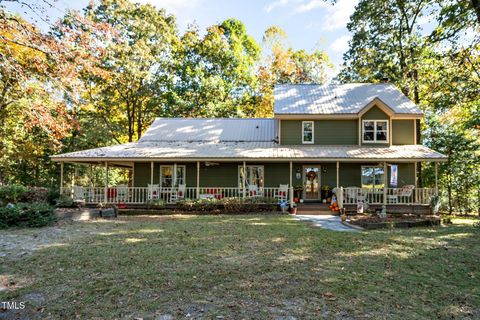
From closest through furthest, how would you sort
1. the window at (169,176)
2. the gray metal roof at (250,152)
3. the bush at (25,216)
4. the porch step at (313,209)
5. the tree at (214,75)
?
the bush at (25,216) → the porch step at (313,209) → the gray metal roof at (250,152) → the window at (169,176) → the tree at (214,75)

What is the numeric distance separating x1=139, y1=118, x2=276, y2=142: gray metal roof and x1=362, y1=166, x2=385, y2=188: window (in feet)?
19.2

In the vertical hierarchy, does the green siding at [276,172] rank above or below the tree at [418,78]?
below

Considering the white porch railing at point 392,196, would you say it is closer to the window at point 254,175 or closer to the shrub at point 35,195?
the window at point 254,175

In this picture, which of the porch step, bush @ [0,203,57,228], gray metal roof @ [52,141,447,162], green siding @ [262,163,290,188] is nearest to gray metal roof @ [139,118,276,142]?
gray metal roof @ [52,141,447,162]

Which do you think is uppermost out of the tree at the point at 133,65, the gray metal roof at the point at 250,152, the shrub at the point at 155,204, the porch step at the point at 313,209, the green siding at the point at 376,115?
the tree at the point at 133,65

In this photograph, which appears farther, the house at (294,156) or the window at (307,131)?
the window at (307,131)

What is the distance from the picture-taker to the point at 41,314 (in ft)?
12.6

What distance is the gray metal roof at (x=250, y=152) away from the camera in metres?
15.8

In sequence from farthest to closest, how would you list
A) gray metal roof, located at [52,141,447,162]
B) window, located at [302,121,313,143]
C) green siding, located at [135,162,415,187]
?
window, located at [302,121,313,143] → green siding, located at [135,162,415,187] → gray metal roof, located at [52,141,447,162]

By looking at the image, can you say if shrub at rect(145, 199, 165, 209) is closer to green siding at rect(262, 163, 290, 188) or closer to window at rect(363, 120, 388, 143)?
green siding at rect(262, 163, 290, 188)


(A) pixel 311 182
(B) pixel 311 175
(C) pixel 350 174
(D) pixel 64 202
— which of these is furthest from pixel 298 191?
(D) pixel 64 202

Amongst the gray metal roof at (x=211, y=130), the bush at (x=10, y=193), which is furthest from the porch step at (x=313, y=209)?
the bush at (x=10, y=193)

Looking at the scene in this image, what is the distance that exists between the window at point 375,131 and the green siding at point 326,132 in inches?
22.0

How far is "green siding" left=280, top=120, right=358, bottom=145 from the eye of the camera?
1858cm
